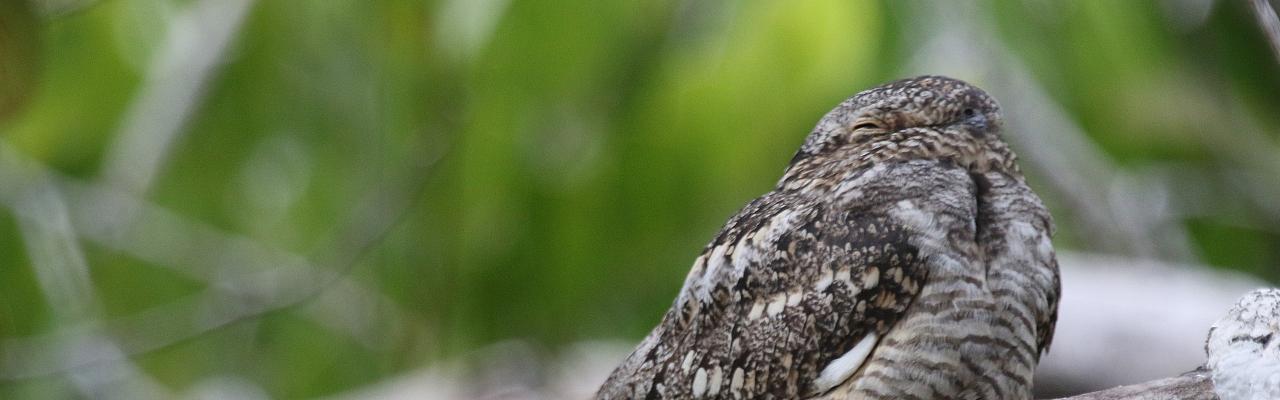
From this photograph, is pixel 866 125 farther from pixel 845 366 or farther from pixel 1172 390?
pixel 1172 390

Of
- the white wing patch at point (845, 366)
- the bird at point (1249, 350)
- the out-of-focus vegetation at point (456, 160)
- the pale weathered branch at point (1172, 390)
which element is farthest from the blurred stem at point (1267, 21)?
the out-of-focus vegetation at point (456, 160)

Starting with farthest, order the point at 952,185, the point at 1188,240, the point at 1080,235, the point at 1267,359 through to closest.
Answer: the point at 1188,240 → the point at 1080,235 → the point at 952,185 → the point at 1267,359

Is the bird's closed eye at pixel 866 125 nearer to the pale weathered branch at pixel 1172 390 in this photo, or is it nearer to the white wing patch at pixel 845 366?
the white wing patch at pixel 845 366

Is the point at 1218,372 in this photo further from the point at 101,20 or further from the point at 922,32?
the point at 101,20

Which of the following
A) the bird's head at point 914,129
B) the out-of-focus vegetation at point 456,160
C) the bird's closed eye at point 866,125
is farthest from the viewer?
the out-of-focus vegetation at point 456,160

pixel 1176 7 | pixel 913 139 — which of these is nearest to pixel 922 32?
A: pixel 1176 7

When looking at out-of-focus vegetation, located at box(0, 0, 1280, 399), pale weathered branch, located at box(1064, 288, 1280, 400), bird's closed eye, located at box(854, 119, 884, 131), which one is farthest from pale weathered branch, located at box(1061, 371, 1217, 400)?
out-of-focus vegetation, located at box(0, 0, 1280, 399)
